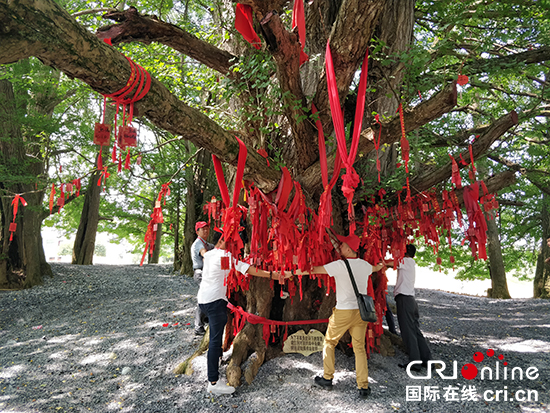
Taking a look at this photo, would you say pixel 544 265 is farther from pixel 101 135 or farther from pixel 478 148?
pixel 101 135

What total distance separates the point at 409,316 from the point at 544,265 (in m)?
8.59

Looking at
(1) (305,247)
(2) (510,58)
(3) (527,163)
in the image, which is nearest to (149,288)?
(1) (305,247)

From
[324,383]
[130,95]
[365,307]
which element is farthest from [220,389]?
[130,95]

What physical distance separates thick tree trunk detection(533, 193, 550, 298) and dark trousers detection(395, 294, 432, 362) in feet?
27.0

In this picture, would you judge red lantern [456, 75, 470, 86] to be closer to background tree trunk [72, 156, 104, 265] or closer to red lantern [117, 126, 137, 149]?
red lantern [117, 126, 137, 149]

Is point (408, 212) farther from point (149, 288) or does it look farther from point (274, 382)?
point (149, 288)

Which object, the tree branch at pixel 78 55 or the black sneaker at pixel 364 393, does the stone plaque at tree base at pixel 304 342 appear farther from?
the tree branch at pixel 78 55

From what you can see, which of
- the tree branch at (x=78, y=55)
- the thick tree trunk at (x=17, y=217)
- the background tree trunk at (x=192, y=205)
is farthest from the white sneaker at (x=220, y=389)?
the thick tree trunk at (x=17, y=217)

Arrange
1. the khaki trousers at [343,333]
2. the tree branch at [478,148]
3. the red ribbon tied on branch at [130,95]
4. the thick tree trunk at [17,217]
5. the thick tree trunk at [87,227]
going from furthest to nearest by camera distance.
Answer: the thick tree trunk at [87,227]
the thick tree trunk at [17,217]
the tree branch at [478,148]
the khaki trousers at [343,333]
the red ribbon tied on branch at [130,95]

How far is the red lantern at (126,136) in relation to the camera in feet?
7.93

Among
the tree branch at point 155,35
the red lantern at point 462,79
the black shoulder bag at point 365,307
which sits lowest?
the black shoulder bag at point 365,307

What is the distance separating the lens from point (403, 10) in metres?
4.41

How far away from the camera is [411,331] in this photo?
4.28m

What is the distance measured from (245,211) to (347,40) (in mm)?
2447
